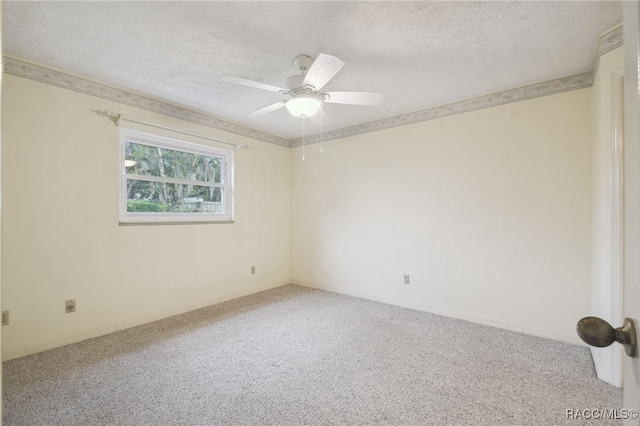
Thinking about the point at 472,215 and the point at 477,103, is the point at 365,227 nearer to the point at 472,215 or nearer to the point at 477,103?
the point at 472,215

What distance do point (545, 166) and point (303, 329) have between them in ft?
9.17

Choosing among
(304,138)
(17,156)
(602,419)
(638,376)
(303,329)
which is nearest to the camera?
(638,376)

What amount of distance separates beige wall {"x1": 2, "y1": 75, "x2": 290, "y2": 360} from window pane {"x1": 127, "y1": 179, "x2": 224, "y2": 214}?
0.22 meters

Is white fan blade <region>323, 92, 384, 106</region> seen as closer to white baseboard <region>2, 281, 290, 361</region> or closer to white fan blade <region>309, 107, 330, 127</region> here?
white fan blade <region>309, 107, 330, 127</region>

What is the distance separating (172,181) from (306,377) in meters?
2.64

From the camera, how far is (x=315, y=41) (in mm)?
2236

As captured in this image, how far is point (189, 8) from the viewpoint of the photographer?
6.29 ft

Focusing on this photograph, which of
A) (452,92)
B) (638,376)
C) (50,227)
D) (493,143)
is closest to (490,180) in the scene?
(493,143)

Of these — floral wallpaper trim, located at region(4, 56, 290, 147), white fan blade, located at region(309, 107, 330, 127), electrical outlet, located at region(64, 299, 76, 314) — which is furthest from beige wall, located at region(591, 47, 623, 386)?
electrical outlet, located at region(64, 299, 76, 314)

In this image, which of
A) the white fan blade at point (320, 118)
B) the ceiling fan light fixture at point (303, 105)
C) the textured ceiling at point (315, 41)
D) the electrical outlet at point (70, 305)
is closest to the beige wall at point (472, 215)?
the white fan blade at point (320, 118)

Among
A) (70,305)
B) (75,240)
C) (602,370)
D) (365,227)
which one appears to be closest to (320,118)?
(365,227)

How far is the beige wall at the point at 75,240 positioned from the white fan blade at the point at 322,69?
2122mm

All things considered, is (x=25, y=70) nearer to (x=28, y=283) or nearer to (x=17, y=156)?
(x=17, y=156)

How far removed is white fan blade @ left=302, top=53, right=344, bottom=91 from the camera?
6.10 feet
